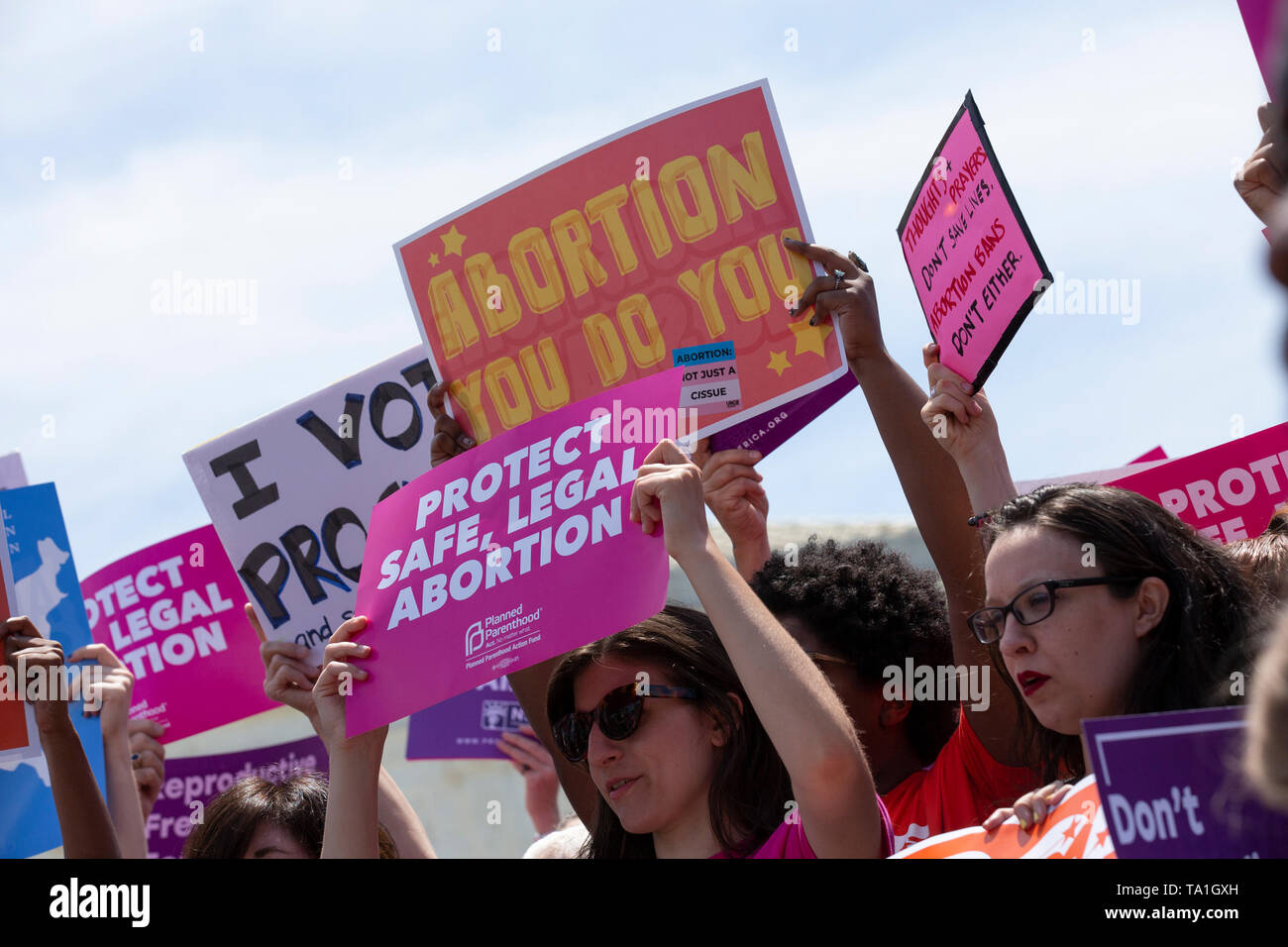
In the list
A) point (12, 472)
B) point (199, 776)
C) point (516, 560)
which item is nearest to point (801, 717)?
point (516, 560)

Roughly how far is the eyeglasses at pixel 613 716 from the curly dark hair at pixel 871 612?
0.49 meters

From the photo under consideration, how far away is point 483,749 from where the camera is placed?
5.66m

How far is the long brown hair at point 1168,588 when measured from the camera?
82.7 inches

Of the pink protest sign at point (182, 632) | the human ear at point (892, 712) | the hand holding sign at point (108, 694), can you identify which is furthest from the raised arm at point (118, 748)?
the human ear at point (892, 712)

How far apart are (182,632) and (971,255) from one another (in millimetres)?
3313

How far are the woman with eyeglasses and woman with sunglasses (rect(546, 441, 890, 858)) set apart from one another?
0.27 metres

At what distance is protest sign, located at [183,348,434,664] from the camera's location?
13.0ft

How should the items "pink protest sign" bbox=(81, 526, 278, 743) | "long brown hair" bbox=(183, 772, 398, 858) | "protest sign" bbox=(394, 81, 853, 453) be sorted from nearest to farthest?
"long brown hair" bbox=(183, 772, 398, 858)
"protest sign" bbox=(394, 81, 853, 453)
"pink protest sign" bbox=(81, 526, 278, 743)

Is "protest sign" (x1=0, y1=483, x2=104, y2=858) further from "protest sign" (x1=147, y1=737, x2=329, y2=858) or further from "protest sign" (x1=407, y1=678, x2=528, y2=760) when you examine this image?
"protest sign" (x1=407, y1=678, x2=528, y2=760)

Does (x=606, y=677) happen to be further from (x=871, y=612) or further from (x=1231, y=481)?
(x=1231, y=481)

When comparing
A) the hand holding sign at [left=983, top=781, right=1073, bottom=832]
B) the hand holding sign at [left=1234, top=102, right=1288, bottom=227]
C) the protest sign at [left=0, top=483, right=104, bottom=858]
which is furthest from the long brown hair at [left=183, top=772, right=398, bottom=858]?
the hand holding sign at [left=1234, top=102, right=1288, bottom=227]
